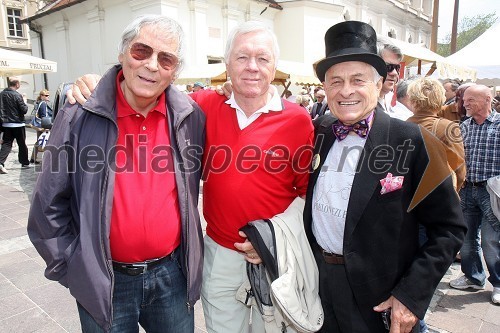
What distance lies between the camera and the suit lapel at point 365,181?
5.91ft

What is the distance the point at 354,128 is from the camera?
196 cm

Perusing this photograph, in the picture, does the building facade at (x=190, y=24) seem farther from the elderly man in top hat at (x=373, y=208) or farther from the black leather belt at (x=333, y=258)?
the black leather belt at (x=333, y=258)

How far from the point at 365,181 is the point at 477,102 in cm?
287

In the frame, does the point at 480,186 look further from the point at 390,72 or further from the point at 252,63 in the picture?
the point at 252,63

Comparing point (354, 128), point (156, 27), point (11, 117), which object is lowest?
point (11, 117)

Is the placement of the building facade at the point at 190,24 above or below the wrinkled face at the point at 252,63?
above

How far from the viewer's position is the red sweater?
219 centimetres

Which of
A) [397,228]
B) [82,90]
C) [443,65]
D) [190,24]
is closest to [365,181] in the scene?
[397,228]

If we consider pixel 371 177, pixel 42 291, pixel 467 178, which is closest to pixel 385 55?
pixel 371 177

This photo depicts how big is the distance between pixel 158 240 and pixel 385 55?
2423 millimetres

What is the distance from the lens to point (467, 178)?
13.3 ft

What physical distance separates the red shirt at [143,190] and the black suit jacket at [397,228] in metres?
0.95

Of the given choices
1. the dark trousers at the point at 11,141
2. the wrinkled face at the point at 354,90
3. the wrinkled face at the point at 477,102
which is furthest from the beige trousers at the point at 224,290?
the dark trousers at the point at 11,141

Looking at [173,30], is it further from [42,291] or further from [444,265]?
[42,291]
